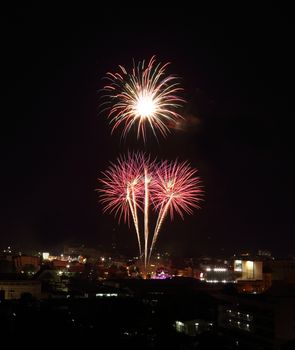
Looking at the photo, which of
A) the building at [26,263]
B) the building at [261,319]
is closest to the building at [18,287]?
the building at [261,319]

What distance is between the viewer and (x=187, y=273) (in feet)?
74.6

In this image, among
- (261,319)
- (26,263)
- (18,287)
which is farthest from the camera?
(26,263)

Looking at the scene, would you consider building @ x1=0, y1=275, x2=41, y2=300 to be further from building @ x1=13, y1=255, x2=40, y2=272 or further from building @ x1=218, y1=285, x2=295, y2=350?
building @ x1=13, y1=255, x2=40, y2=272

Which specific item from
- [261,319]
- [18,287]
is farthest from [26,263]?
[261,319]

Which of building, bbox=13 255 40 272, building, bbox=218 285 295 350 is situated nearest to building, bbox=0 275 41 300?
building, bbox=218 285 295 350

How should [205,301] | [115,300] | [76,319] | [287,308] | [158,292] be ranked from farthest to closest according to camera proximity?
[158,292] → [205,301] → [115,300] → [287,308] → [76,319]

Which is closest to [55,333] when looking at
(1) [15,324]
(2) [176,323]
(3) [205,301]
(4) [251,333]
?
(1) [15,324]

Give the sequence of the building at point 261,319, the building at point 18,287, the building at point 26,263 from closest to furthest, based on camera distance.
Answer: the building at point 261,319 < the building at point 18,287 < the building at point 26,263

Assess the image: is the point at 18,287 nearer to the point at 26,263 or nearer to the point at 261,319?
the point at 261,319

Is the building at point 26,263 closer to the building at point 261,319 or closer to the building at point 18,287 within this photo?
the building at point 18,287

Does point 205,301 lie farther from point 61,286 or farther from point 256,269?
point 256,269

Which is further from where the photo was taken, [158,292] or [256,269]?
[256,269]

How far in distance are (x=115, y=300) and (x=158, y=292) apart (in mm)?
2989

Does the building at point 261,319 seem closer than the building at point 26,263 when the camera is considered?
Yes
